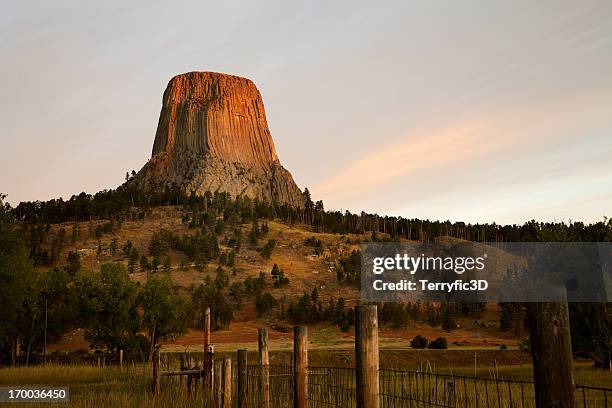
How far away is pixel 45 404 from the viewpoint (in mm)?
15828

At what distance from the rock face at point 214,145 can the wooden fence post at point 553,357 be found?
155m

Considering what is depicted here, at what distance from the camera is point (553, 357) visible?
3.26 meters

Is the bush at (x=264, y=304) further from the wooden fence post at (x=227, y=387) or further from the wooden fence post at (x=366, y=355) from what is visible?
the wooden fence post at (x=366, y=355)

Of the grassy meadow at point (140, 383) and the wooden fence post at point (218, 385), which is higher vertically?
the wooden fence post at point (218, 385)

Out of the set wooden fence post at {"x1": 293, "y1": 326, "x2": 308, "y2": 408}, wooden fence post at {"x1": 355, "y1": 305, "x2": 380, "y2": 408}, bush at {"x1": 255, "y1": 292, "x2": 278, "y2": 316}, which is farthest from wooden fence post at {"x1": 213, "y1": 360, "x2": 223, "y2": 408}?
bush at {"x1": 255, "y1": 292, "x2": 278, "y2": 316}

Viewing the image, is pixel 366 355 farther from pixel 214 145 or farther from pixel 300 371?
pixel 214 145

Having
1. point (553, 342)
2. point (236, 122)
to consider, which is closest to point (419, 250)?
point (236, 122)

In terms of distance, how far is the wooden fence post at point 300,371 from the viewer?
26.0 ft

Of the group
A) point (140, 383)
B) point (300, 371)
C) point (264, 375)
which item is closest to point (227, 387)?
point (264, 375)

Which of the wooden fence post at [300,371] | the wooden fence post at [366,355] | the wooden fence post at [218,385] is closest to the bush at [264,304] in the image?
the wooden fence post at [218,385]

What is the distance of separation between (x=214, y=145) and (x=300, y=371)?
17355 cm

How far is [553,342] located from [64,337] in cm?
7029

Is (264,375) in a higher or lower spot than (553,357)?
lower

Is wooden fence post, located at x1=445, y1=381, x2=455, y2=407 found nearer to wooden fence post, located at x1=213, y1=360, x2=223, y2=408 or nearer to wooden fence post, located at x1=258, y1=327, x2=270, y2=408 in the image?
wooden fence post, located at x1=258, y1=327, x2=270, y2=408
